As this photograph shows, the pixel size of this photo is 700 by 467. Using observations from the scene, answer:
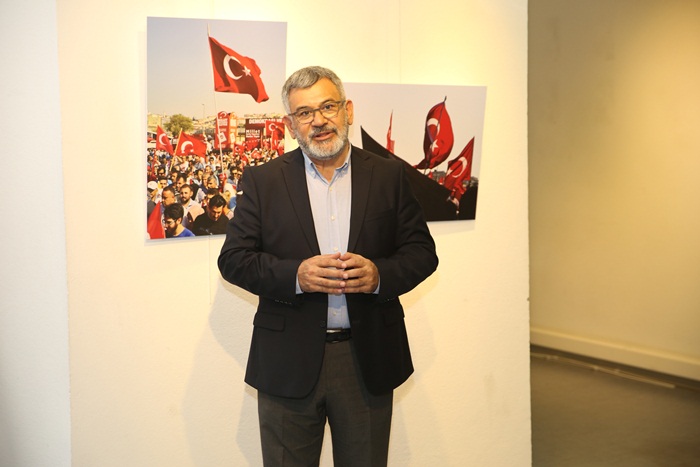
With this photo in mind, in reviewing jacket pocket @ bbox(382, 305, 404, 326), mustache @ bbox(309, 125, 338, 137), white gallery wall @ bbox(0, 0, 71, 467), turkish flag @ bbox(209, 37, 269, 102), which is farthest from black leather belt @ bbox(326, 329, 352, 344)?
white gallery wall @ bbox(0, 0, 71, 467)

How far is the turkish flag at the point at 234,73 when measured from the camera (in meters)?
3.06

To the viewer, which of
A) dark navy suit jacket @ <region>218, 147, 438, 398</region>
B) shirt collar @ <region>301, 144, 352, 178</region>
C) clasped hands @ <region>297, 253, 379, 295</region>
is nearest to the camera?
clasped hands @ <region>297, 253, 379, 295</region>

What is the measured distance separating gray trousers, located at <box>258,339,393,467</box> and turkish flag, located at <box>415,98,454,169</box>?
47.6 inches

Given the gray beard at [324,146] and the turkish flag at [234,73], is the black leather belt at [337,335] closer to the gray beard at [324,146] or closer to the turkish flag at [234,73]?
the gray beard at [324,146]

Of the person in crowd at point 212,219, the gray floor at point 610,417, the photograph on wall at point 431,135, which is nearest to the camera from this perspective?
the person in crowd at point 212,219

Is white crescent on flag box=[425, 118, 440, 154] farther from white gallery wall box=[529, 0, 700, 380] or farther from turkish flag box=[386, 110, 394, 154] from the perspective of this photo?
white gallery wall box=[529, 0, 700, 380]

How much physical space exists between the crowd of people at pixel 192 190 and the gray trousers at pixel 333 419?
2.87ft

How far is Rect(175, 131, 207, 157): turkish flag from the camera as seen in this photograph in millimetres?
3053

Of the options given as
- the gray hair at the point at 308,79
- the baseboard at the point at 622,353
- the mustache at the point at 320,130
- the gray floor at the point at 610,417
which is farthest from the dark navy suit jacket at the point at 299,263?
the baseboard at the point at 622,353

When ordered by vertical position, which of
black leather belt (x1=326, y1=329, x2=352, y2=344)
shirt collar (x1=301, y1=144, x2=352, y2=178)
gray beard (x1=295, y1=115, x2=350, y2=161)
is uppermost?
gray beard (x1=295, y1=115, x2=350, y2=161)

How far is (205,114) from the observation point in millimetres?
3072

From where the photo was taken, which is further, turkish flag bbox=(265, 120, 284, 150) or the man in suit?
turkish flag bbox=(265, 120, 284, 150)

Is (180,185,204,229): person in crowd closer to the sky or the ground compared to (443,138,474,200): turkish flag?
closer to the ground

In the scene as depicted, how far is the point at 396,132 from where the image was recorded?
3.34m
